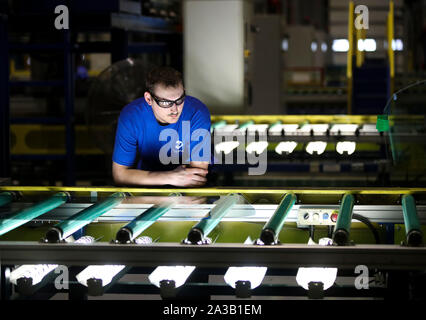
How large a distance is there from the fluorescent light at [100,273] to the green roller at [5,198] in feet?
2.24

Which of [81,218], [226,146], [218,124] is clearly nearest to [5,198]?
[81,218]

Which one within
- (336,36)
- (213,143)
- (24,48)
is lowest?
(213,143)

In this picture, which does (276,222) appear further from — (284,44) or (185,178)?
(284,44)

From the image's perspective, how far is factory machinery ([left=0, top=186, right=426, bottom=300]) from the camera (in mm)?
1938

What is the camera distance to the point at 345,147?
16.8ft

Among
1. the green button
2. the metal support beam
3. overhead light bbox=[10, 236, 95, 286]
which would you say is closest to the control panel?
overhead light bbox=[10, 236, 95, 286]

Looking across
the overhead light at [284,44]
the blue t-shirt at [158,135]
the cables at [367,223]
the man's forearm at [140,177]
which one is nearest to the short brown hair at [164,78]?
the blue t-shirt at [158,135]

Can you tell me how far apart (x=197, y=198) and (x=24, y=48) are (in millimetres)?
4246

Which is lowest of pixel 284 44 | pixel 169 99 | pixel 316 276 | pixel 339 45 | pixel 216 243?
pixel 316 276

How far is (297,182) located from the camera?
7.94 m

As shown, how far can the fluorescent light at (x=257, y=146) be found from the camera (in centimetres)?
491

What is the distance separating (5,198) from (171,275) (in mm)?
958

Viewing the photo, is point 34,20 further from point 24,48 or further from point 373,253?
point 373,253

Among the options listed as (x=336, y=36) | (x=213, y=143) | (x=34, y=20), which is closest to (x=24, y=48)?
(x=34, y=20)
